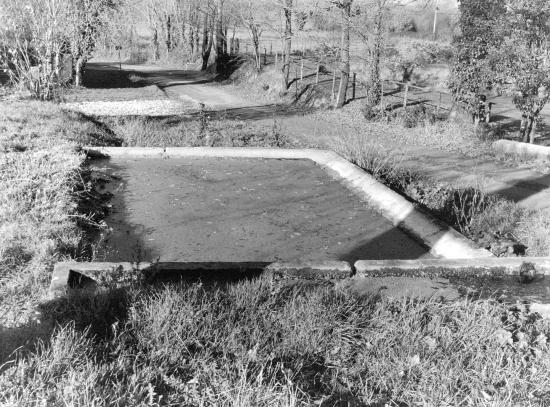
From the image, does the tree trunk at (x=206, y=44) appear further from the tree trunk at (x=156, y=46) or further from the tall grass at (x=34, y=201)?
the tall grass at (x=34, y=201)

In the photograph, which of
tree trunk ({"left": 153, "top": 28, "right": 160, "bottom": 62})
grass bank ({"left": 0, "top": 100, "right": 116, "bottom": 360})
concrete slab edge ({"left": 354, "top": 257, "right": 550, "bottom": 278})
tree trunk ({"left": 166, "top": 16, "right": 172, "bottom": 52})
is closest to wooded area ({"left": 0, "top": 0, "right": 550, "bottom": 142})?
grass bank ({"left": 0, "top": 100, "right": 116, "bottom": 360})

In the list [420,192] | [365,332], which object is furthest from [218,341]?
[420,192]

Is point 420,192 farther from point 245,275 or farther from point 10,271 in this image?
point 10,271

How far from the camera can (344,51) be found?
735 inches

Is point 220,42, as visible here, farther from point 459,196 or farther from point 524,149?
point 459,196

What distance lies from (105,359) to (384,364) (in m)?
1.75

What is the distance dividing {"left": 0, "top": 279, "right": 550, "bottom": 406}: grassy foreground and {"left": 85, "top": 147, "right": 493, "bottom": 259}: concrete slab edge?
2.21 metres

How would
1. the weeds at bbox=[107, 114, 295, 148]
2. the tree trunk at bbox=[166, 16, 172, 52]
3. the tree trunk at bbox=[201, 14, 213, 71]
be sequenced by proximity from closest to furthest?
the weeds at bbox=[107, 114, 295, 148]
the tree trunk at bbox=[201, 14, 213, 71]
the tree trunk at bbox=[166, 16, 172, 52]

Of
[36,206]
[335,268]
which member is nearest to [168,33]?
[36,206]

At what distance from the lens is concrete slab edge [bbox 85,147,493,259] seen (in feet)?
23.1

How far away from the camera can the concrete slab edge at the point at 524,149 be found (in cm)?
1177

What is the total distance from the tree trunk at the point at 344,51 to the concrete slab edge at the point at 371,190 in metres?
7.06

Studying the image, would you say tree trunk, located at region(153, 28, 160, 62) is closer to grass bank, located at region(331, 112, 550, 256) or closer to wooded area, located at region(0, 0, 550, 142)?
wooded area, located at region(0, 0, 550, 142)

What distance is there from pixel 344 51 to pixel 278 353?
52.5ft
